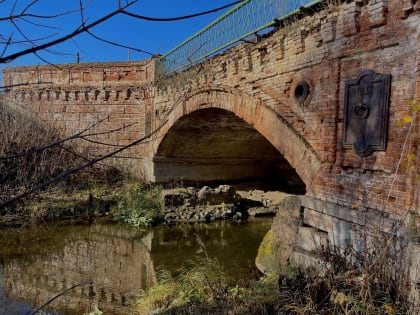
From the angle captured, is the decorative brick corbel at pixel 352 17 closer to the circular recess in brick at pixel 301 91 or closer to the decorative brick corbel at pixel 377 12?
the decorative brick corbel at pixel 377 12

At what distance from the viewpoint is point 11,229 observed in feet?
25.3

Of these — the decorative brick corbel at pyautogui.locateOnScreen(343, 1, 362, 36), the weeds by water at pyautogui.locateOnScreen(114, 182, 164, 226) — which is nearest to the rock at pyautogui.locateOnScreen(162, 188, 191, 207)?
the weeds by water at pyautogui.locateOnScreen(114, 182, 164, 226)

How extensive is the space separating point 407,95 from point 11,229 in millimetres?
8321

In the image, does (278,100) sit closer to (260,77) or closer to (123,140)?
(260,77)

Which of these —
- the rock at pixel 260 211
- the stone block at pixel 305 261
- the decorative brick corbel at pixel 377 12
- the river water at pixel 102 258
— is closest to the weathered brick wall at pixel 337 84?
the decorative brick corbel at pixel 377 12

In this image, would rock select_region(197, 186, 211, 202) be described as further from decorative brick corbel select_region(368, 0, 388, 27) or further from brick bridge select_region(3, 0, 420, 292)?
decorative brick corbel select_region(368, 0, 388, 27)

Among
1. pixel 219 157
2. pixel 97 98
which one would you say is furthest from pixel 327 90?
pixel 97 98

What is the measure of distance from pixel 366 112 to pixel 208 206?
274 inches

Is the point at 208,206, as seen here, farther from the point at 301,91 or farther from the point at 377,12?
the point at 377,12

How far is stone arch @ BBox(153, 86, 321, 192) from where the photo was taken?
14.9ft

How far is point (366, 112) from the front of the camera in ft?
11.6

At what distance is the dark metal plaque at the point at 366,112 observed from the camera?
337 centimetres

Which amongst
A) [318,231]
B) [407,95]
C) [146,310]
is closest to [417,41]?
[407,95]

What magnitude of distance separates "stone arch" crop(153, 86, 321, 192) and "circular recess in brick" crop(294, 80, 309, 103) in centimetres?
44
